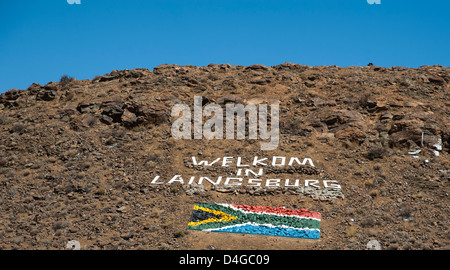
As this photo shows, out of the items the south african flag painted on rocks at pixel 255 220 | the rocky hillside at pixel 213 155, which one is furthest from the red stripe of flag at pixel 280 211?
the rocky hillside at pixel 213 155

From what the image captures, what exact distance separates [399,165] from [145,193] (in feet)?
40.1

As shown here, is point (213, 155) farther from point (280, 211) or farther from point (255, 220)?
point (255, 220)

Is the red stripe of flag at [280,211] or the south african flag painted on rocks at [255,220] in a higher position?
the red stripe of flag at [280,211]

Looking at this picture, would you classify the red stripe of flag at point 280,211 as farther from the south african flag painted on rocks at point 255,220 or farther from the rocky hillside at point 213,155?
the rocky hillside at point 213,155

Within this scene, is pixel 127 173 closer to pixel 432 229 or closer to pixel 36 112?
pixel 36 112

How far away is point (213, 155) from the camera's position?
82.8 ft

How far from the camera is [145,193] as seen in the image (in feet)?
72.5

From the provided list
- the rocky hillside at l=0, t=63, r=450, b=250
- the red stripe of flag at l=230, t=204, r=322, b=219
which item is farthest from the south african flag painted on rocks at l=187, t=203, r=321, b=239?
the rocky hillside at l=0, t=63, r=450, b=250

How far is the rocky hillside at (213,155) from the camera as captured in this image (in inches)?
759

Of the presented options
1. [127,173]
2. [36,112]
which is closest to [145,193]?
[127,173]

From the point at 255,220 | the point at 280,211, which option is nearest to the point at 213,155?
the point at 280,211

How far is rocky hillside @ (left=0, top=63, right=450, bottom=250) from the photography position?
19.3m

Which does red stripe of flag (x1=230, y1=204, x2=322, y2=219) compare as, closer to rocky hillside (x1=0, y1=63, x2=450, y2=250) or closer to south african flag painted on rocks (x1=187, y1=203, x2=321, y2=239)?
south african flag painted on rocks (x1=187, y1=203, x2=321, y2=239)

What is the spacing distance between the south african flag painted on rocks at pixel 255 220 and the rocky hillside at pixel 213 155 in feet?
1.27
